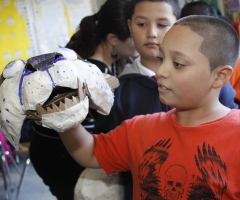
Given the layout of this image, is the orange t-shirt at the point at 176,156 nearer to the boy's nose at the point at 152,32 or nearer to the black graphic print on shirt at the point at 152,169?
the black graphic print on shirt at the point at 152,169

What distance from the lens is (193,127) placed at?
2.03ft

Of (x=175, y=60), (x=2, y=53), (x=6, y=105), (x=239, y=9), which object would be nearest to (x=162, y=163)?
(x=175, y=60)

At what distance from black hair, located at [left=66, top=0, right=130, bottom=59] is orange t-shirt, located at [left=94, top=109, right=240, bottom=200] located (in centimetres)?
67

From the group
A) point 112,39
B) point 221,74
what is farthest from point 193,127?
point 112,39

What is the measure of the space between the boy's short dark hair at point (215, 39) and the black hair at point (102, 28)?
656 mm

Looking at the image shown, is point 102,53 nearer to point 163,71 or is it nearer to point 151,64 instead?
point 151,64

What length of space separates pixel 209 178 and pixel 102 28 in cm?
99

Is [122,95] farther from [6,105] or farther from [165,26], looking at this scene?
[6,105]

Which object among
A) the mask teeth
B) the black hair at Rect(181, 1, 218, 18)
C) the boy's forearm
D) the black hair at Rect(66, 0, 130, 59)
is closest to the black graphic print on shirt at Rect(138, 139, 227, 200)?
the boy's forearm

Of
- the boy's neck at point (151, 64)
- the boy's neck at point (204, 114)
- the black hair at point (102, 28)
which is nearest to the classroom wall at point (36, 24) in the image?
the black hair at point (102, 28)

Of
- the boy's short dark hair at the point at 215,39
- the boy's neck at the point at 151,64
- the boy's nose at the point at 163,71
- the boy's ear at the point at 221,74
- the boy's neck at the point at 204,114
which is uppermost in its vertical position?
the boy's short dark hair at the point at 215,39

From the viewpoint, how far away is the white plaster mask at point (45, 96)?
1.74 ft

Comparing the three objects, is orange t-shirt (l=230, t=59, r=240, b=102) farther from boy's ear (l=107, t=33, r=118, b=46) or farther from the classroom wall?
the classroom wall

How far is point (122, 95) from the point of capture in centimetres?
91
